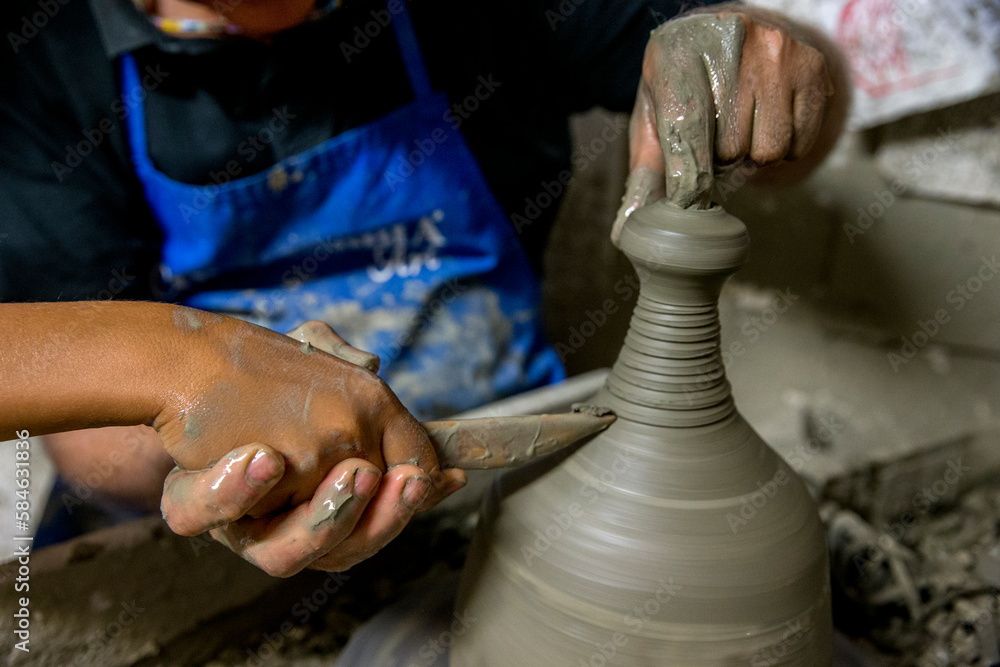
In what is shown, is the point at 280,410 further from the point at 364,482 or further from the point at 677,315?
the point at 677,315

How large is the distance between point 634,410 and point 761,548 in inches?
9.2

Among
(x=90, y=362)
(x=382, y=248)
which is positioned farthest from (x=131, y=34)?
(x=90, y=362)

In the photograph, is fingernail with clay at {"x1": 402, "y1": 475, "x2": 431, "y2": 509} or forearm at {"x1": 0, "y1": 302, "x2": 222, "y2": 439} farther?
fingernail with clay at {"x1": 402, "y1": 475, "x2": 431, "y2": 509}

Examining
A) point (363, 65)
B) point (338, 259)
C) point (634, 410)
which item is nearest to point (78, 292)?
point (338, 259)

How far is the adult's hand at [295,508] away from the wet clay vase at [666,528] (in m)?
0.21

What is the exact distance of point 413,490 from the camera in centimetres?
87

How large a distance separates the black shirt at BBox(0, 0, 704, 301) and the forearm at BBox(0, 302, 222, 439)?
77cm

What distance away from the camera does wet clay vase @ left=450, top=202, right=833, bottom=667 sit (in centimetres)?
95

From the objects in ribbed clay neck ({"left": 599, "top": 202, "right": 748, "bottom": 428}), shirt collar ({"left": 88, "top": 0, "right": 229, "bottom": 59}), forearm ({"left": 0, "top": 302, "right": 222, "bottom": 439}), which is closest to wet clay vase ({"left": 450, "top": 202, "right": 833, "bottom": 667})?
ribbed clay neck ({"left": 599, "top": 202, "right": 748, "bottom": 428})

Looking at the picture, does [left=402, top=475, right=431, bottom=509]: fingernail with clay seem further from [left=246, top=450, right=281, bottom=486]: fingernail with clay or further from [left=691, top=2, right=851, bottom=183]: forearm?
[left=691, top=2, right=851, bottom=183]: forearm

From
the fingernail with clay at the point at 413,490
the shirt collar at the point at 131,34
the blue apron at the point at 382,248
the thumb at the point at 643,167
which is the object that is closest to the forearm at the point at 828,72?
the thumb at the point at 643,167

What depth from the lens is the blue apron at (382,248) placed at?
5.03 feet

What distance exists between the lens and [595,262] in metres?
2.75

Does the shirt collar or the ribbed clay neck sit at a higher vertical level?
the shirt collar
